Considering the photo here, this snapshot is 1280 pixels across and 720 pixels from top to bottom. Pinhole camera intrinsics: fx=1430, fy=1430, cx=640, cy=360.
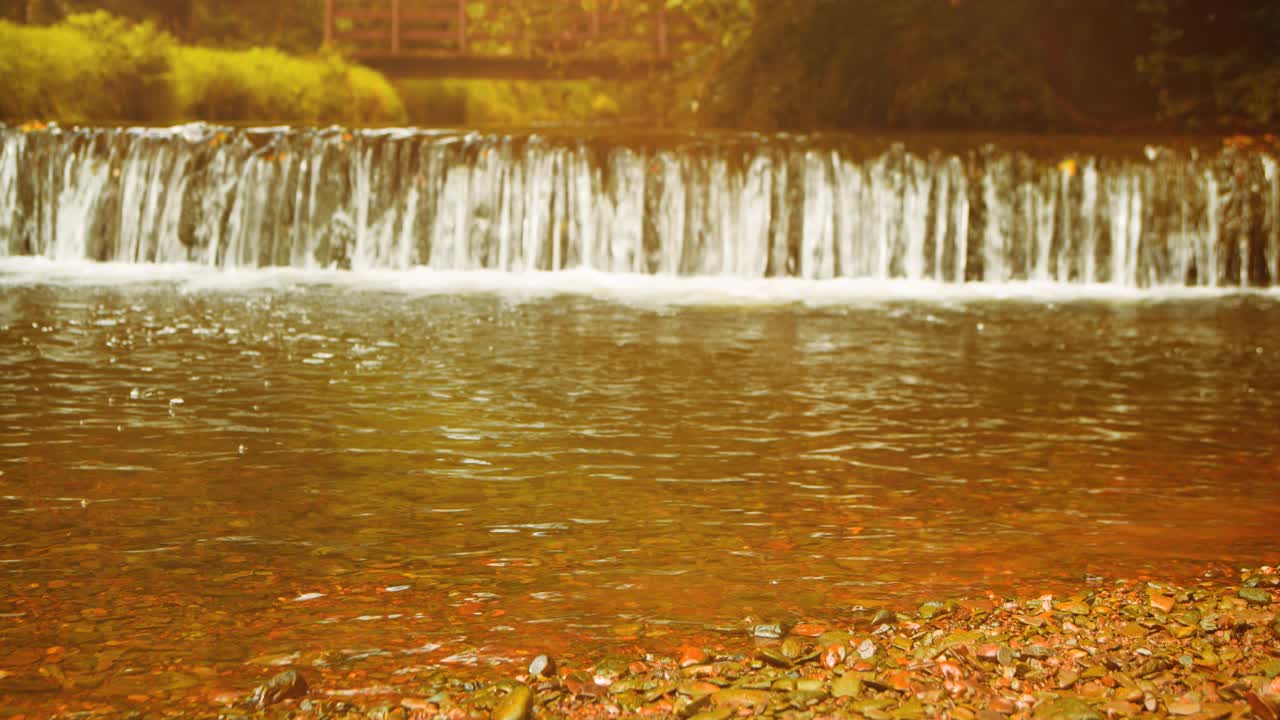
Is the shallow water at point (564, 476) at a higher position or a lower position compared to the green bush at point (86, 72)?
lower

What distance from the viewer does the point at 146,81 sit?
69.1ft

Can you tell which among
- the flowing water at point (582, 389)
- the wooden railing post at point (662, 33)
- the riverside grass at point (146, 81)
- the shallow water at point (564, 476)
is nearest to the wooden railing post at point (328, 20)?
the riverside grass at point (146, 81)

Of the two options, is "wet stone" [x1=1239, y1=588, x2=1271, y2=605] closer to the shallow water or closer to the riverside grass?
the shallow water

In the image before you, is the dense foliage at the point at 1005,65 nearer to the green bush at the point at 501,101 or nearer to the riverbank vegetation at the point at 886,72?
the riverbank vegetation at the point at 886,72

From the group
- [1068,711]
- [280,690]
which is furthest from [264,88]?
[1068,711]

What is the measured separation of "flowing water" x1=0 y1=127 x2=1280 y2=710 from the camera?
3.93 meters

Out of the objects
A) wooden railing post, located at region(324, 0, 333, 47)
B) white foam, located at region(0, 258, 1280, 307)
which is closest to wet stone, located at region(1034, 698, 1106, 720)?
white foam, located at region(0, 258, 1280, 307)

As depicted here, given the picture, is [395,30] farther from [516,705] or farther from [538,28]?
[516,705]

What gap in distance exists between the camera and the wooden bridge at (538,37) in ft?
97.0

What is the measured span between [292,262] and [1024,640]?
11270 mm

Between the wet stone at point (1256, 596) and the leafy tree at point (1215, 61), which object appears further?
the leafy tree at point (1215, 61)

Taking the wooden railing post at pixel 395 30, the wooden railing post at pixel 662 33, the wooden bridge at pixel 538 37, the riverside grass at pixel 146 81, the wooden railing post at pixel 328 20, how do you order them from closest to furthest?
the riverside grass at pixel 146 81 < the wooden railing post at pixel 662 33 < the wooden bridge at pixel 538 37 < the wooden railing post at pixel 395 30 < the wooden railing post at pixel 328 20

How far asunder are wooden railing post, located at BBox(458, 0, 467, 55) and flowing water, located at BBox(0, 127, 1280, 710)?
690 inches

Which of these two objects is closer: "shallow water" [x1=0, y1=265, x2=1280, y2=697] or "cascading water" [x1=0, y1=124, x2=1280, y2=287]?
"shallow water" [x1=0, y1=265, x2=1280, y2=697]
